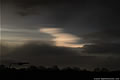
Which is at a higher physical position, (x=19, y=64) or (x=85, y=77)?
(x=19, y=64)

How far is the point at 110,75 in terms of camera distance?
90.4m

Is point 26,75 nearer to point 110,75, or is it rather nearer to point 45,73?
point 45,73

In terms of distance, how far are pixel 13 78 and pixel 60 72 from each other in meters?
21.2

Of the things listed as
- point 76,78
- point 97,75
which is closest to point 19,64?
point 76,78

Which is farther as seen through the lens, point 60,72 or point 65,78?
point 60,72

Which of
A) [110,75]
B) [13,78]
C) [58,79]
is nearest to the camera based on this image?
[13,78]

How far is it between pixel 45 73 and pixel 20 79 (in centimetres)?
1219

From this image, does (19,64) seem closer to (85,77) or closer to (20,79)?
(20,79)

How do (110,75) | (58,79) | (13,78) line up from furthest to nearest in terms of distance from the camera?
1. (110,75)
2. (58,79)
3. (13,78)

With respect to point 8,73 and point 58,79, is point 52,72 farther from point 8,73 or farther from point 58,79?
point 8,73

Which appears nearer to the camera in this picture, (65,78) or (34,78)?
(34,78)

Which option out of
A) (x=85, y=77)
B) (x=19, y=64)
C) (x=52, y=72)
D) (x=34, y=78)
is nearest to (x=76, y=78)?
(x=85, y=77)

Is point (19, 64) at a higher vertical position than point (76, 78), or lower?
higher

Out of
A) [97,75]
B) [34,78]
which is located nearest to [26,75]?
[34,78]
